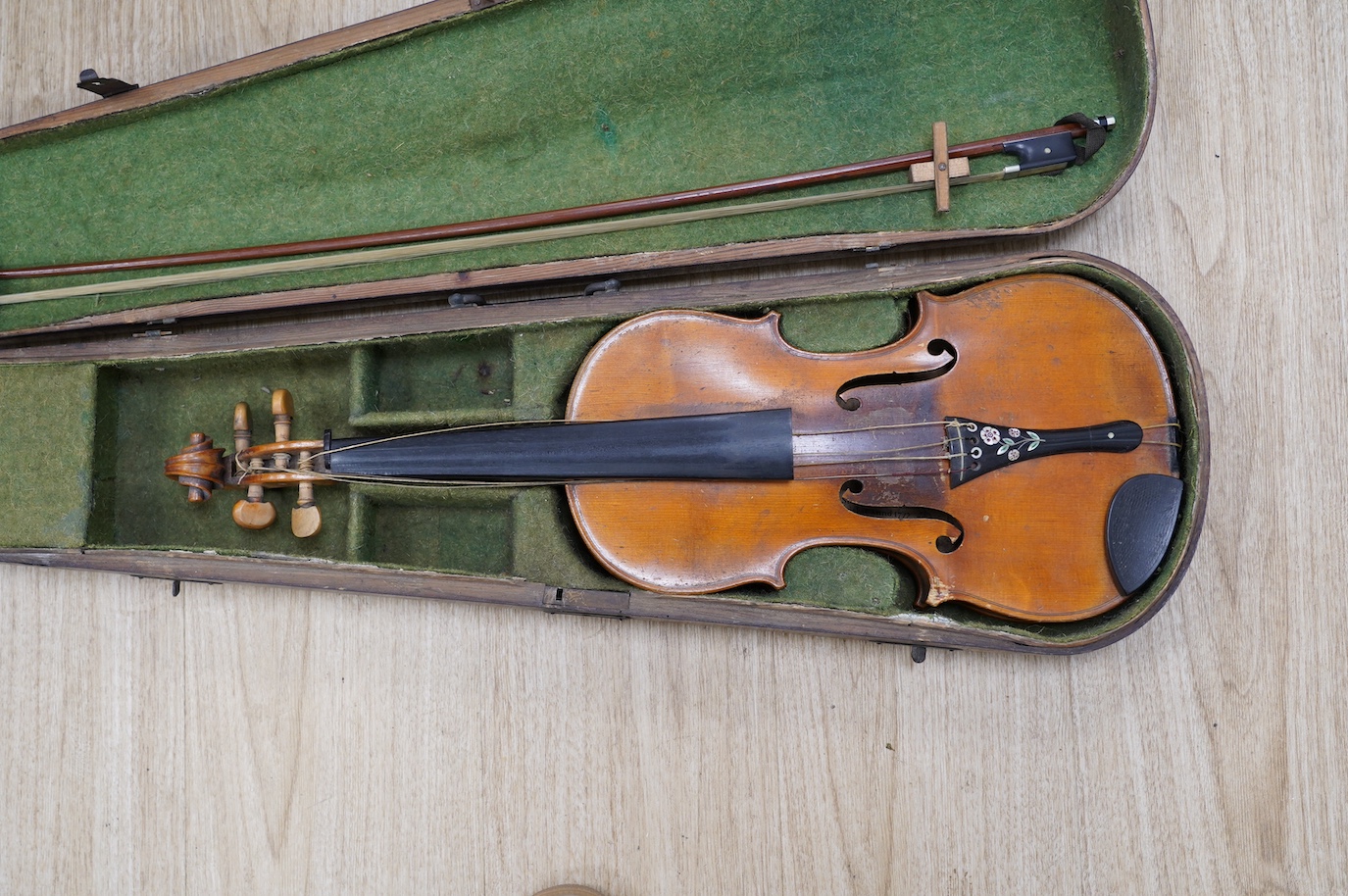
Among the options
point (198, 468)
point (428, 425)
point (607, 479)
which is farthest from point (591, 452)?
point (198, 468)

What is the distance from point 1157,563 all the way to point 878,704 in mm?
652

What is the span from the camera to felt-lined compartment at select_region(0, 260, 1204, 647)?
149 centimetres

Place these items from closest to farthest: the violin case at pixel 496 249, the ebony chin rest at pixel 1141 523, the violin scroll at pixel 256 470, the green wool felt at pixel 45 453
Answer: the ebony chin rest at pixel 1141 523 → the violin case at pixel 496 249 → the violin scroll at pixel 256 470 → the green wool felt at pixel 45 453

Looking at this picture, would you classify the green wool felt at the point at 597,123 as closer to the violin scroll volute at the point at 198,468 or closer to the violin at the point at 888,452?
the violin at the point at 888,452

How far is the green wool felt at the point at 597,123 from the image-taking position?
155 centimetres

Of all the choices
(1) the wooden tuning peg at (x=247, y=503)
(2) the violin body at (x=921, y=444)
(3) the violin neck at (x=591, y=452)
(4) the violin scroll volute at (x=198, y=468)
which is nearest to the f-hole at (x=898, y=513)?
(2) the violin body at (x=921, y=444)

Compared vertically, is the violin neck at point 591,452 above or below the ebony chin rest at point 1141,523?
above

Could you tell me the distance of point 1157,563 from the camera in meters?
1.42

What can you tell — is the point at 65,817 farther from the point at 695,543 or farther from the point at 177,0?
the point at 177,0

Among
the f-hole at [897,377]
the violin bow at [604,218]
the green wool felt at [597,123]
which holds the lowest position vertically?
the f-hole at [897,377]

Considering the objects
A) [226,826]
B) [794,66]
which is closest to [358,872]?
[226,826]

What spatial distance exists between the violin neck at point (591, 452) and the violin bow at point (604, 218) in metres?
0.42

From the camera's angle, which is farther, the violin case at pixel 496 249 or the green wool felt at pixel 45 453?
the green wool felt at pixel 45 453

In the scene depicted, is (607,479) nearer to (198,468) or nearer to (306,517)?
(306,517)
